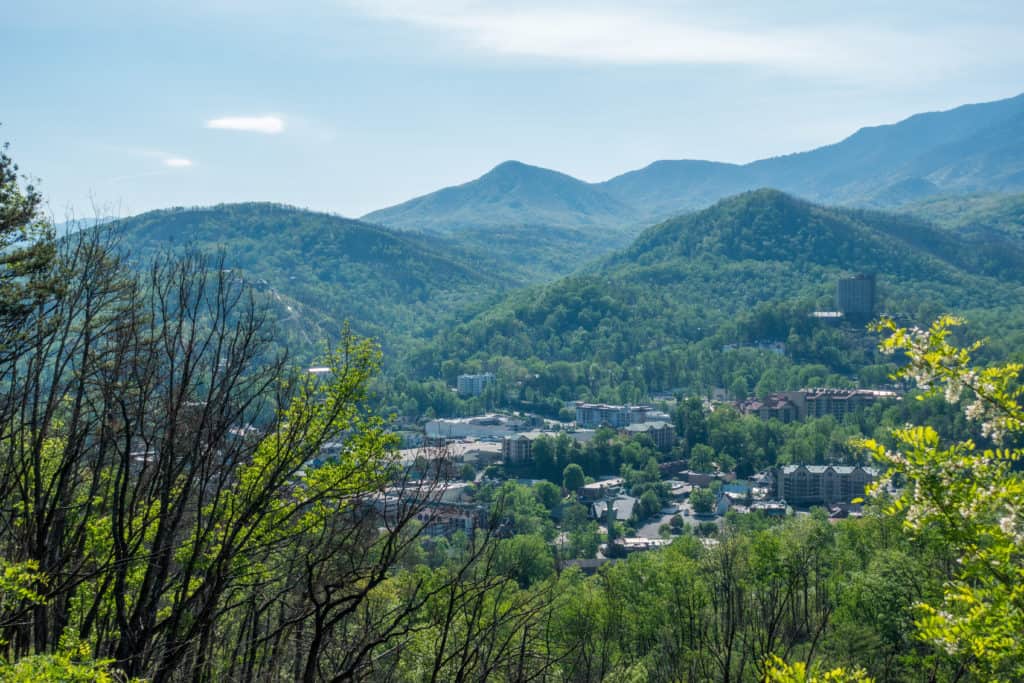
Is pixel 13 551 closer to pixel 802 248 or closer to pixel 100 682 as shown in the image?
pixel 100 682

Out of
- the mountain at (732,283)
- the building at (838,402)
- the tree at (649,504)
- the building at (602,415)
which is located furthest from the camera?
the mountain at (732,283)

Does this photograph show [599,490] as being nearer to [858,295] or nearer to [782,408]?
[782,408]

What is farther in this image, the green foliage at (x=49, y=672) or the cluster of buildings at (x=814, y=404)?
the cluster of buildings at (x=814, y=404)

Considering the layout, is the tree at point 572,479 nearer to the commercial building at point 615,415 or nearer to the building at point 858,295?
the commercial building at point 615,415

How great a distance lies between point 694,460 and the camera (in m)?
79.4

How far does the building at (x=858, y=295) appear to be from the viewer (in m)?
125

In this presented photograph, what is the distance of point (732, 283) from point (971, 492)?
165 m

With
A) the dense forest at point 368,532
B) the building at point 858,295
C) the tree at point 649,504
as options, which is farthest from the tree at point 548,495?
the building at point 858,295

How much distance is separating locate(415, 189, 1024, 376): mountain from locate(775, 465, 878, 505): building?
170 feet

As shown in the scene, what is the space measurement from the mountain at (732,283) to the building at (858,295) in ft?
8.93

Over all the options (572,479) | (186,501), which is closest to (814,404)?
(572,479)

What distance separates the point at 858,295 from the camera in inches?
4951

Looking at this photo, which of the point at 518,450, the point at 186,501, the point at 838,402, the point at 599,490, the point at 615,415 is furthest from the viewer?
the point at 615,415

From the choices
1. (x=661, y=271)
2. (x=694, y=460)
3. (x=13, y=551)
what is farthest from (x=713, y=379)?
(x=13, y=551)
